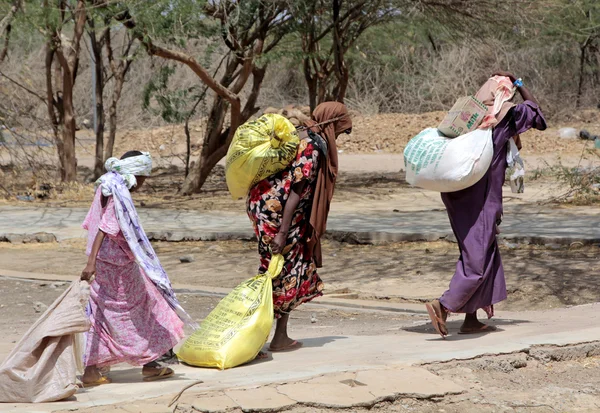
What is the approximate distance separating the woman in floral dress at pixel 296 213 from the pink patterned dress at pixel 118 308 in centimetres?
81

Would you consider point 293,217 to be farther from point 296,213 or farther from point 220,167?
point 220,167

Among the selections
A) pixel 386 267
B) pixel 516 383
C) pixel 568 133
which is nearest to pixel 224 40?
pixel 386 267

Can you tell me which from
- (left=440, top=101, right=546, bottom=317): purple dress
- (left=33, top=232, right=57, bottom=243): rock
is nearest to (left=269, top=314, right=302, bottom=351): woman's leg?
(left=440, top=101, right=546, bottom=317): purple dress

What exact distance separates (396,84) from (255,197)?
26.2 metres

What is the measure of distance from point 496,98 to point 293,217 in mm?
1512

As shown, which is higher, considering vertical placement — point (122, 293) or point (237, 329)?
point (122, 293)

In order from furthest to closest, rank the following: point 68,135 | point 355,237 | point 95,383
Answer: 1. point 68,135
2. point 355,237
3. point 95,383

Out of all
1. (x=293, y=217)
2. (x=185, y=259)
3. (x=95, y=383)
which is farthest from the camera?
(x=185, y=259)

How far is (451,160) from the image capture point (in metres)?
5.46

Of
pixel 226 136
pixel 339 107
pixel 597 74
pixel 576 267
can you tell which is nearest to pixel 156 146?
pixel 226 136

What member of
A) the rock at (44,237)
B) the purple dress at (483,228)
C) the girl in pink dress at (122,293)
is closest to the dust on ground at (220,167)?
the rock at (44,237)

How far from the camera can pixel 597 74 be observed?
29688mm

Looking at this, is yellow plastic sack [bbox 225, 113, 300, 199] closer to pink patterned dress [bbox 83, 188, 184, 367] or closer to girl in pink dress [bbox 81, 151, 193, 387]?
girl in pink dress [bbox 81, 151, 193, 387]

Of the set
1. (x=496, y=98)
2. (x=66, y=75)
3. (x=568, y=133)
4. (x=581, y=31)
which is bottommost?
(x=568, y=133)
